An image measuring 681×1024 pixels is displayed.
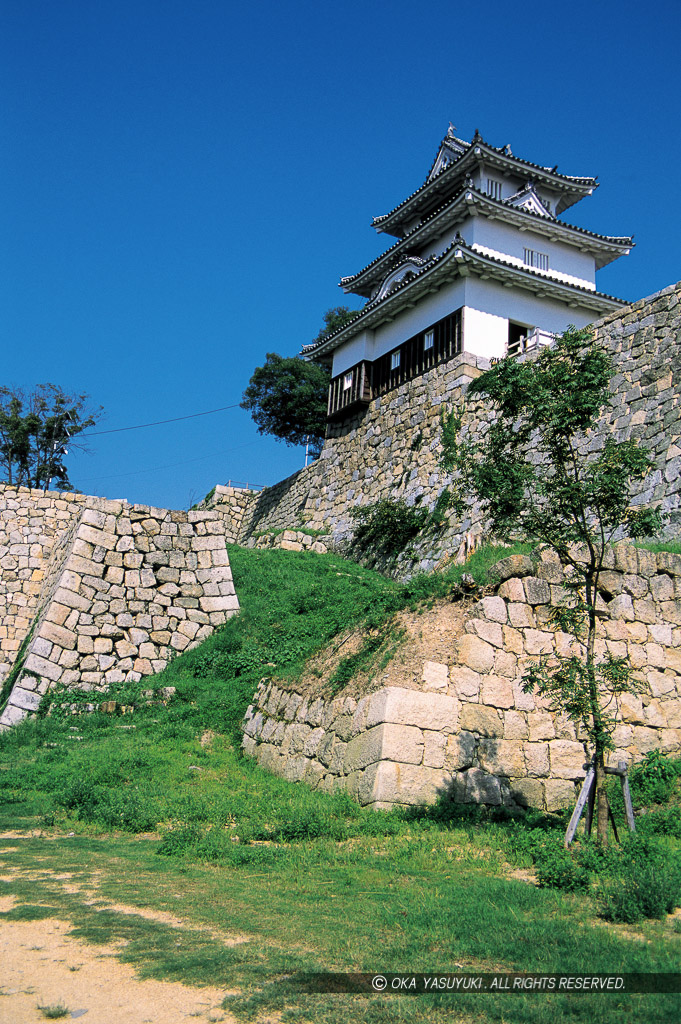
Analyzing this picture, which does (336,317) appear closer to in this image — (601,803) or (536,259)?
(536,259)

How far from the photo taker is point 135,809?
805 cm

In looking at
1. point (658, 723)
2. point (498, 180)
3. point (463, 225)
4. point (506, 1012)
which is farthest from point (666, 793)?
point (498, 180)

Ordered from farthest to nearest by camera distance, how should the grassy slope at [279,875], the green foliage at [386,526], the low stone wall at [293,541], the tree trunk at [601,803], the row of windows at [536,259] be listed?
the row of windows at [536,259] < the low stone wall at [293,541] < the green foliage at [386,526] < the tree trunk at [601,803] < the grassy slope at [279,875]

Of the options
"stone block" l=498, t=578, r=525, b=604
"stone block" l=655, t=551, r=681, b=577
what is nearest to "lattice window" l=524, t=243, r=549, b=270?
"stone block" l=655, t=551, r=681, b=577

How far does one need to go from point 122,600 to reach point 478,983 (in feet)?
37.7

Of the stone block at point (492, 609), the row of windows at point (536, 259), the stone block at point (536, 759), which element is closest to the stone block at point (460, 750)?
the stone block at point (536, 759)

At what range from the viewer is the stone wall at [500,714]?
8.26 metres

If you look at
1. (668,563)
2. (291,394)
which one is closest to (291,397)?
(291,394)

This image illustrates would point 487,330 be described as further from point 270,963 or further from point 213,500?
point 270,963

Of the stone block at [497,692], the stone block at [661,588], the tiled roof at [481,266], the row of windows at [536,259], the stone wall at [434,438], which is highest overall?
the row of windows at [536,259]

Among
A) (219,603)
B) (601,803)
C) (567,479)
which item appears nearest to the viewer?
(601,803)

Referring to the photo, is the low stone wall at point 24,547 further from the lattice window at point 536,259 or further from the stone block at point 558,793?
the lattice window at point 536,259

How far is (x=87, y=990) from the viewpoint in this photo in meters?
3.94

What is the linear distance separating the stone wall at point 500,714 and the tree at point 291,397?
27380 millimetres
